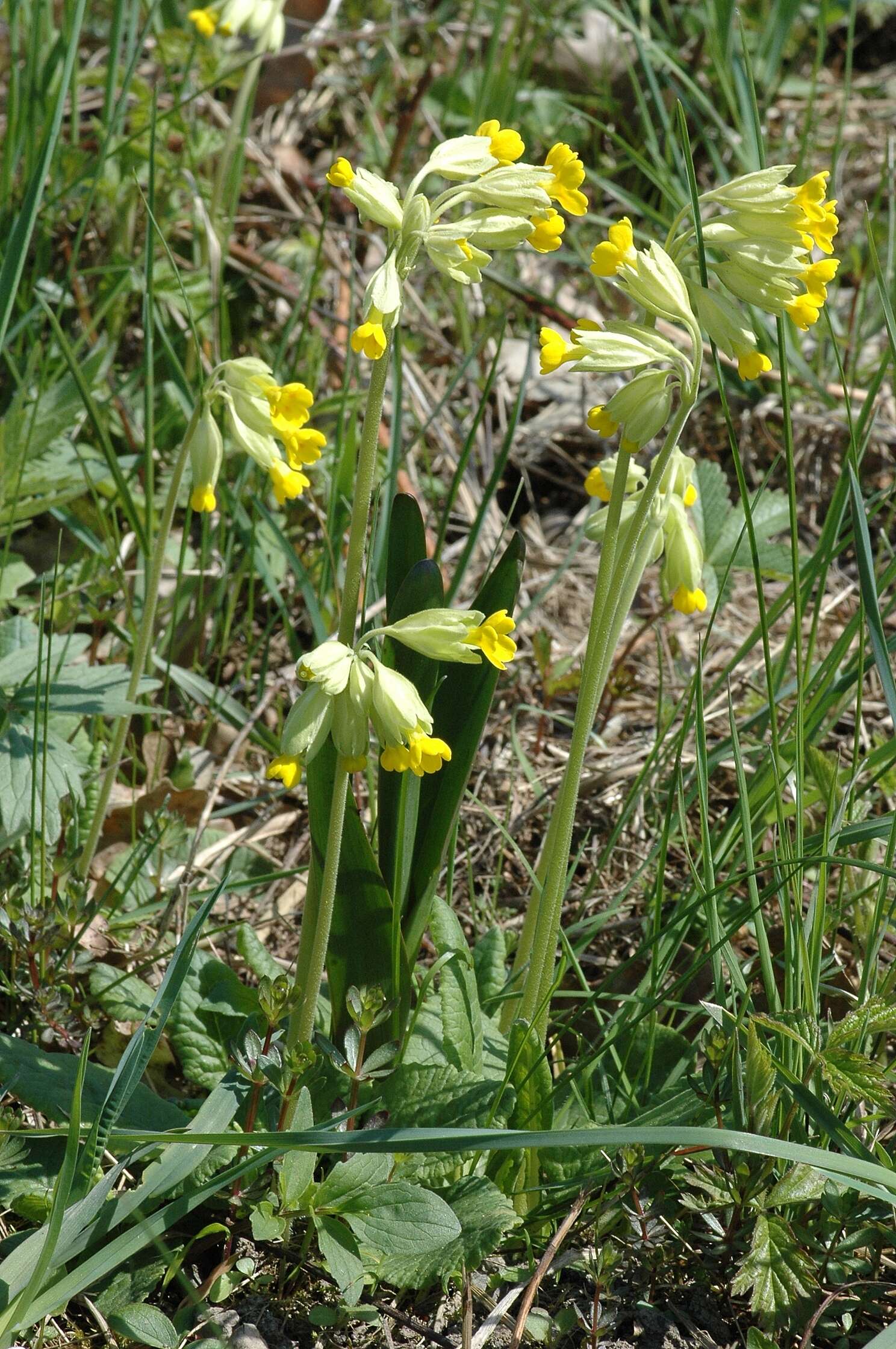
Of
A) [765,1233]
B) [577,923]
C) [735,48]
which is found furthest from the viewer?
[735,48]

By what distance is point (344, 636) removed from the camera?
1.75 metres

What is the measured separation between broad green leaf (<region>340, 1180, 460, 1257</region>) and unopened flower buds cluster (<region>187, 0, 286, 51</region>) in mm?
3142

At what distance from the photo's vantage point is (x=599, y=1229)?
1774 mm

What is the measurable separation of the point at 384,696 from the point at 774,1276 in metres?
0.99

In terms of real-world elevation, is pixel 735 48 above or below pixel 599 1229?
above

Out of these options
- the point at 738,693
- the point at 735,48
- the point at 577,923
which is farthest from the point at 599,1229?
the point at 735,48

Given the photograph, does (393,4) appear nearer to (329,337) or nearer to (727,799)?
(329,337)

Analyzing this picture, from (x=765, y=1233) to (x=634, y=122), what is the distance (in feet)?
14.5

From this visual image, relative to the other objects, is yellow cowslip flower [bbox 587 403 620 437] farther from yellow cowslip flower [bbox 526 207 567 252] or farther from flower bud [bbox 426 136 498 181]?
flower bud [bbox 426 136 498 181]

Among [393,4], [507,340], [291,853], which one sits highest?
[393,4]

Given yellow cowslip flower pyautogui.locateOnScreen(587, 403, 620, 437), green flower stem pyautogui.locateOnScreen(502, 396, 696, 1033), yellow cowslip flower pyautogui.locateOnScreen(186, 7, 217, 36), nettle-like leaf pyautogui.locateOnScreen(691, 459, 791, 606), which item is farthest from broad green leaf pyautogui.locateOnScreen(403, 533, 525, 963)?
yellow cowslip flower pyautogui.locateOnScreen(186, 7, 217, 36)

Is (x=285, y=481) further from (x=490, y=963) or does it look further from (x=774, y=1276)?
(x=774, y=1276)

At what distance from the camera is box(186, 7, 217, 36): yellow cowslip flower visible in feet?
11.0

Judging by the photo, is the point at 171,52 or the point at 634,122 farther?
the point at 634,122
